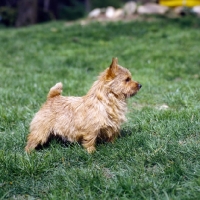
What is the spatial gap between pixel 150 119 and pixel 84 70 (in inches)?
158

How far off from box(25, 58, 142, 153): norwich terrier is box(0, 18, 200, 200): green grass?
0.14m

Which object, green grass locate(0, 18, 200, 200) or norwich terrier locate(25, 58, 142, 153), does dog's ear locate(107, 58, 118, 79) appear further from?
green grass locate(0, 18, 200, 200)

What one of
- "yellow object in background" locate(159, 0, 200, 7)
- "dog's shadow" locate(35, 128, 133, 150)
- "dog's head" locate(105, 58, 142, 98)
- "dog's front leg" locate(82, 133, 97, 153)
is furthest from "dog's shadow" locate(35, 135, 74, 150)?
"yellow object in background" locate(159, 0, 200, 7)

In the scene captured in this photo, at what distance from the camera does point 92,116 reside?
4.30 m

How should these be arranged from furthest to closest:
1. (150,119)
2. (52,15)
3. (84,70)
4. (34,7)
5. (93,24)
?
(52,15) < (34,7) < (93,24) < (84,70) < (150,119)

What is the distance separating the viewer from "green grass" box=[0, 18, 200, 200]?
3.56 meters

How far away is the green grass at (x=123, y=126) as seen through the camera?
3.56 metres

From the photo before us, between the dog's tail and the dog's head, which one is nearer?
the dog's head

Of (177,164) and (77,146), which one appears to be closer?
(177,164)

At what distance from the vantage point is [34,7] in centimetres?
1597

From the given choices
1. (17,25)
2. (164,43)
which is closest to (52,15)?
(17,25)

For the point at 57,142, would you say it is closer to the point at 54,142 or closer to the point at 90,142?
the point at 54,142

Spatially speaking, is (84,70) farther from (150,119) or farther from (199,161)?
(199,161)

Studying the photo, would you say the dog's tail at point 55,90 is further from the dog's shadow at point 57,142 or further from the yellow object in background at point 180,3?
the yellow object in background at point 180,3
